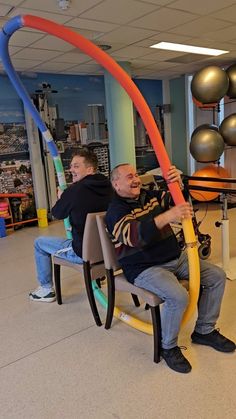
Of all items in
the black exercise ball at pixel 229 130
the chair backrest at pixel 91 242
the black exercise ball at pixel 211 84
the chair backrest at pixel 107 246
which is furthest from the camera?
the black exercise ball at pixel 229 130

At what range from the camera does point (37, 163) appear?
20.9 ft

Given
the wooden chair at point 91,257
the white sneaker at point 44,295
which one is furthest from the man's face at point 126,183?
the white sneaker at point 44,295

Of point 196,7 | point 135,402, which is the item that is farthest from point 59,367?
point 196,7

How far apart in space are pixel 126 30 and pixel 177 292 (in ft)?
10.7

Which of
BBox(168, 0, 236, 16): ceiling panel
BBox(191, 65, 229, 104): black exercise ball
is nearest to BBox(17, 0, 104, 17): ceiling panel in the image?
BBox(168, 0, 236, 16): ceiling panel

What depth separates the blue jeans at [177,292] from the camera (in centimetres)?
212

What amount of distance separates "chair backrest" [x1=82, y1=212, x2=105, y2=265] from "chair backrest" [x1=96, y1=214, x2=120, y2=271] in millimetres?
106

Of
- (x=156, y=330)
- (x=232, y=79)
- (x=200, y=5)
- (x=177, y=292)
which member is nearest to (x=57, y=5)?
(x=200, y=5)

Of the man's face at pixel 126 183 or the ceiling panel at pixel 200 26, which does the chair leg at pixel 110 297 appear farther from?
the ceiling panel at pixel 200 26

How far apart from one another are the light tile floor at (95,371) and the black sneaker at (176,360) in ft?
0.13

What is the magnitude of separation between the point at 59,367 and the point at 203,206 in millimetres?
5202

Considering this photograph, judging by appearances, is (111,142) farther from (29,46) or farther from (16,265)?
(16,265)

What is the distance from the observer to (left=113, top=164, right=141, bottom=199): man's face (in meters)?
2.26

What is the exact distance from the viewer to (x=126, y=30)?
4.10 m
